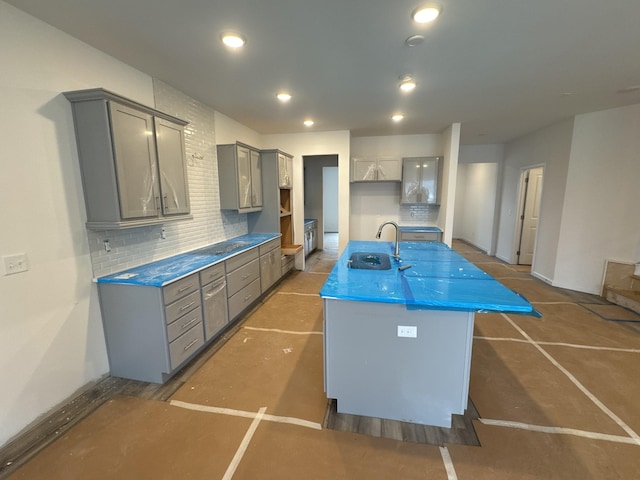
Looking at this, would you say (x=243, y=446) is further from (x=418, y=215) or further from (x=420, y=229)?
(x=418, y=215)

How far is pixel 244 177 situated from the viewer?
3943mm

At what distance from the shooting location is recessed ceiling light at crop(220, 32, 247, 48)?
1.99 metres

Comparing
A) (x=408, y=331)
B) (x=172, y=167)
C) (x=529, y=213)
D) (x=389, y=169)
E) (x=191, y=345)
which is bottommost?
(x=191, y=345)

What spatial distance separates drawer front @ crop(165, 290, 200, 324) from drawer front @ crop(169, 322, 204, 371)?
19cm

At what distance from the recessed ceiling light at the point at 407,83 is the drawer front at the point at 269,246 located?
268cm

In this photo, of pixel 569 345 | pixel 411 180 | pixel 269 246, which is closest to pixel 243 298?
pixel 269 246

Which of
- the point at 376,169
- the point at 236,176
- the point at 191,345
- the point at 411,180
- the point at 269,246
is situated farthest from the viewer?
the point at 376,169

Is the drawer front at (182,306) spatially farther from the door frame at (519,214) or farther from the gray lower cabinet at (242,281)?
the door frame at (519,214)

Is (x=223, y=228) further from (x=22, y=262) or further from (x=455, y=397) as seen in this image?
(x=455, y=397)

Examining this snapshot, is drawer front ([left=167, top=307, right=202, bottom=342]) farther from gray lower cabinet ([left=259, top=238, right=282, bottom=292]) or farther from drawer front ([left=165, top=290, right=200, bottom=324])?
gray lower cabinet ([left=259, top=238, right=282, bottom=292])

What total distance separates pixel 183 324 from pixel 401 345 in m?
1.84

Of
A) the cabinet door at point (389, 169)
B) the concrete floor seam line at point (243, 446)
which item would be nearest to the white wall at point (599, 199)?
the cabinet door at point (389, 169)

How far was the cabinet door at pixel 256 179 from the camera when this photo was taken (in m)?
4.15

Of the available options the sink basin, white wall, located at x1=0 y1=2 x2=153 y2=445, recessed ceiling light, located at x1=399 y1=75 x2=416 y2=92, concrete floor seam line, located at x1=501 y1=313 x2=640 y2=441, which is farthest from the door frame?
white wall, located at x1=0 y1=2 x2=153 y2=445
